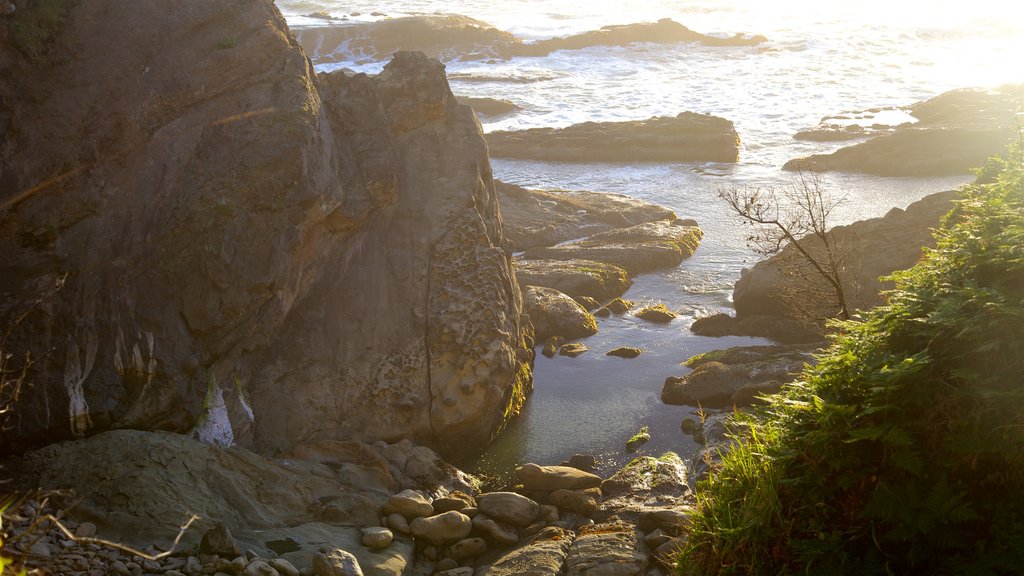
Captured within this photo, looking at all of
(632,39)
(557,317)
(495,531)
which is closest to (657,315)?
(557,317)

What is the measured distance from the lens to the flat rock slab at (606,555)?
1224cm

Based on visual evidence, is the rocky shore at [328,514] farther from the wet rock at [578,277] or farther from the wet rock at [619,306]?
the wet rock at [578,277]

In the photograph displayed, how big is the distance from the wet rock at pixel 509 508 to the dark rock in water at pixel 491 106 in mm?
43956

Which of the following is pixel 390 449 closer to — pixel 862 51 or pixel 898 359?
pixel 898 359

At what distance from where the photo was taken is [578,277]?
91.6 ft

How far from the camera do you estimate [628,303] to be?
1070 inches

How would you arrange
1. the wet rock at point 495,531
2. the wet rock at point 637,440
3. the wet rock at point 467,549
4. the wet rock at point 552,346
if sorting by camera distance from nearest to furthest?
the wet rock at point 467,549 < the wet rock at point 495,531 < the wet rock at point 637,440 < the wet rock at point 552,346

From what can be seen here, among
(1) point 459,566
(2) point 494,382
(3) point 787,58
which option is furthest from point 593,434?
(3) point 787,58

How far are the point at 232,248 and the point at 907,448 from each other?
1138cm

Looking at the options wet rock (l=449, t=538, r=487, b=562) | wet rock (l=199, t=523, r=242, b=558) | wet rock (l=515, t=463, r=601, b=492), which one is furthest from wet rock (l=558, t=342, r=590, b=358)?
wet rock (l=199, t=523, r=242, b=558)

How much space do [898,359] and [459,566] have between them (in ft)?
24.7

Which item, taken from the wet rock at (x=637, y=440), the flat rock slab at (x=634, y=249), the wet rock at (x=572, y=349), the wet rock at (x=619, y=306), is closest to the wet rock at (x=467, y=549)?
the wet rock at (x=637, y=440)

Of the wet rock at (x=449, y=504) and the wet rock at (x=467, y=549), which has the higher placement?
the wet rock at (x=449, y=504)

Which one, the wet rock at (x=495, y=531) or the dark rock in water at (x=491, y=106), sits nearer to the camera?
the wet rock at (x=495, y=531)
